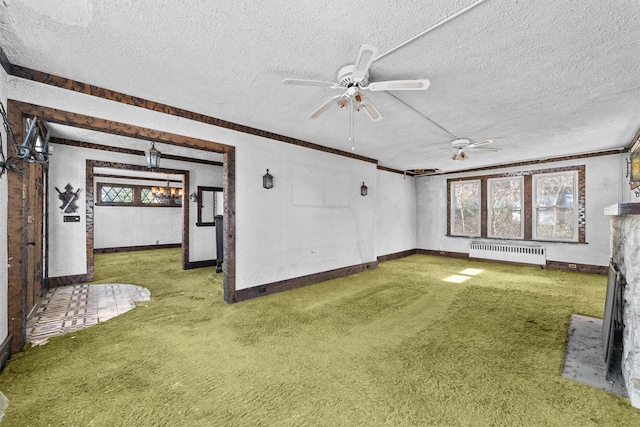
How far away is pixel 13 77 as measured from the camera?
2.56 metres

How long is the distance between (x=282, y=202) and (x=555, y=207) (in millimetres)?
6658

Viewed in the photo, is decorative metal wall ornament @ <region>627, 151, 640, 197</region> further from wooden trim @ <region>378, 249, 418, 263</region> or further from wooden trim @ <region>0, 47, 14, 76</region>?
wooden trim @ <region>0, 47, 14, 76</region>

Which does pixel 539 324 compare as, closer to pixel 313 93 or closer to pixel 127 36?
pixel 313 93

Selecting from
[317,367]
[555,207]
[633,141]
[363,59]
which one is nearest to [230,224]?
[317,367]

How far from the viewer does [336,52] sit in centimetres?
225

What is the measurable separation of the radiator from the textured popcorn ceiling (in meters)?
3.67

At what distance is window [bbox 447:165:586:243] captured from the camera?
20.9 feet

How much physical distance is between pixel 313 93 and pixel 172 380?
122 inches

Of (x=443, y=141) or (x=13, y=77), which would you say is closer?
(x=13, y=77)

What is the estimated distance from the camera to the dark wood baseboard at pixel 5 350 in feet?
7.51

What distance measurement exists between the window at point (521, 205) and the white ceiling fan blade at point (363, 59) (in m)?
6.94

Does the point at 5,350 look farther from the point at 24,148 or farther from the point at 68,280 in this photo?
the point at 68,280

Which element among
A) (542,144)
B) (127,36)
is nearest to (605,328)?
(542,144)

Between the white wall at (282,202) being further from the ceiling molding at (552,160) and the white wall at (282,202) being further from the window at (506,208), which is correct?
the window at (506,208)
